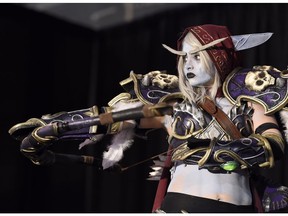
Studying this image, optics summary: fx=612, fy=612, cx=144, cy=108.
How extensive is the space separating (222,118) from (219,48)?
22cm

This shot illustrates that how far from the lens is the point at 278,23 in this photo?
2812mm

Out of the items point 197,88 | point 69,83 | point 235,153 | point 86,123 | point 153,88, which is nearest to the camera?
point 235,153

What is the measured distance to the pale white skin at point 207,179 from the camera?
172 centimetres

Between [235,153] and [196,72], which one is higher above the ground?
[196,72]

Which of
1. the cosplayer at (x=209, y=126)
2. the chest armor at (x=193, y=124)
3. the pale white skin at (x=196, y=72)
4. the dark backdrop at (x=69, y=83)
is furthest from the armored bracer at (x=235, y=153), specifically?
the dark backdrop at (x=69, y=83)

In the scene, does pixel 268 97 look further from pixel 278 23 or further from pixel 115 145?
pixel 278 23

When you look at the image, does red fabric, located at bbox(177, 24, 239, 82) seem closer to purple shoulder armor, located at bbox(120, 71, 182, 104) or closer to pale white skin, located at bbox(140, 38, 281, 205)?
pale white skin, located at bbox(140, 38, 281, 205)

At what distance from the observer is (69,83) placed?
3.86 meters

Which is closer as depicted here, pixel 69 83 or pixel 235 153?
pixel 235 153

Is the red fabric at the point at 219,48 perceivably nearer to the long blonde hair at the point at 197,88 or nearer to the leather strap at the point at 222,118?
the long blonde hair at the point at 197,88

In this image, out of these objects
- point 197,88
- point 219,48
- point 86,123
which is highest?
point 219,48

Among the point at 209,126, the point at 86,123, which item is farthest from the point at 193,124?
the point at 86,123

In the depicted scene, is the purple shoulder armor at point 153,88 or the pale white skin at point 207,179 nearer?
the pale white skin at point 207,179

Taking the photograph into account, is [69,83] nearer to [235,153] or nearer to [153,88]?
[153,88]
